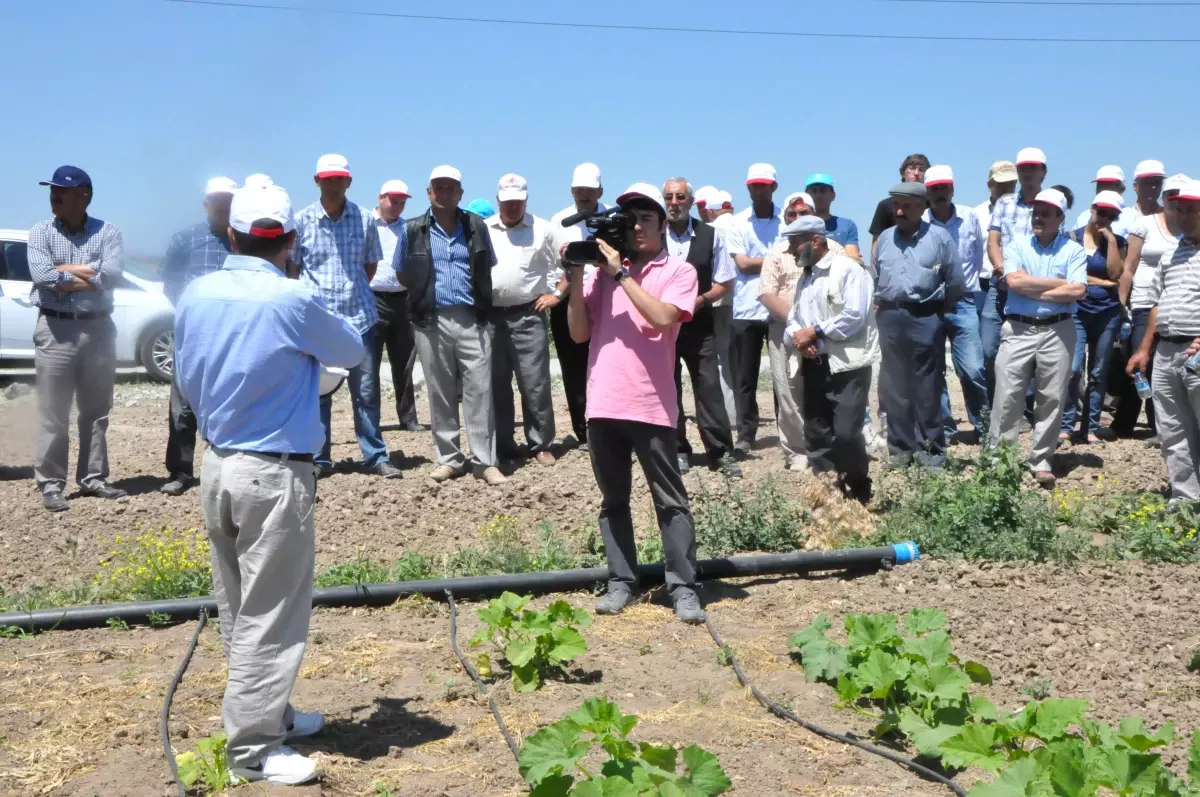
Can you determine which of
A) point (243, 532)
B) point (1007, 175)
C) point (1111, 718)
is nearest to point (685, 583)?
point (1111, 718)

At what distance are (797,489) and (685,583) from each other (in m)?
2.73

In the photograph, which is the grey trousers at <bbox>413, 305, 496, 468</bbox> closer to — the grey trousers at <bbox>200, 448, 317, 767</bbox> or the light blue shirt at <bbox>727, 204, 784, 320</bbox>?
the light blue shirt at <bbox>727, 204, 784, 320</bbox>

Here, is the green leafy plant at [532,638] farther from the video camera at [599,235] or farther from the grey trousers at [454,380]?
the grey trousers at [454,380]

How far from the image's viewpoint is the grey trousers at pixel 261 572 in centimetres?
462

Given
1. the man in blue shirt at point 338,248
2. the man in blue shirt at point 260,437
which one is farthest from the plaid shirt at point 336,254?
the man in blue shirt at point 260,437

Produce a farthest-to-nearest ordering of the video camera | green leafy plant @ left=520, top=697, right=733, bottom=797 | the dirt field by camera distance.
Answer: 1. the video camera
2. the dirt field
3. green leafy plant @ left=520, top=697, right=733, bottom=797

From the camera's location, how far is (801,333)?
29.4 ft

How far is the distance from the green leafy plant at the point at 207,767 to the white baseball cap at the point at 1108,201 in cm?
921

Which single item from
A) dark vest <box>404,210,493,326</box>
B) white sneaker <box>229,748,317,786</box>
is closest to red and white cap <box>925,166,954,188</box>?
dark vest <box>404,210,493,326</box>

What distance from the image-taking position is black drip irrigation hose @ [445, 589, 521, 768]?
517 centimetres

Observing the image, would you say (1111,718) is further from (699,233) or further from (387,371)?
(387,371)

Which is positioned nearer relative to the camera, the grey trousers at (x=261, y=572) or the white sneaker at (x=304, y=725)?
the grey trousers at (x=261, y=572)

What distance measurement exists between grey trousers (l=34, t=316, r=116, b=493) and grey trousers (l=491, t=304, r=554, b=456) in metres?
2.91

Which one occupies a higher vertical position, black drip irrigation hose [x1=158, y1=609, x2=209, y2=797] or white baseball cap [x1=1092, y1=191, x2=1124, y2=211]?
white baseball cap [x1=1092, y1=191, x2=1124, y2=211]
